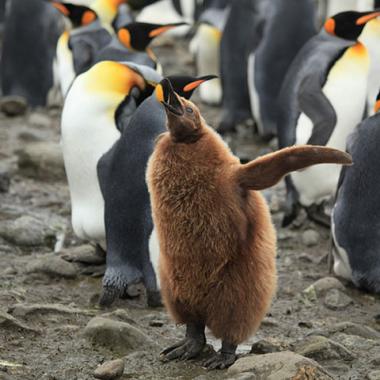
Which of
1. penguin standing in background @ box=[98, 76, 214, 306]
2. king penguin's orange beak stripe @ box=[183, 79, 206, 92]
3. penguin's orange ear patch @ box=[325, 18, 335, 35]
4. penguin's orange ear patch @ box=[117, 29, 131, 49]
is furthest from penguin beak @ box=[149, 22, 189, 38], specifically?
king penguin's orange beak stripe @ box=[183, 79, 206, 92]

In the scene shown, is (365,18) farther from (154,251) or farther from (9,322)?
(9,322)

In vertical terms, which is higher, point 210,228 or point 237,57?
point 210,228

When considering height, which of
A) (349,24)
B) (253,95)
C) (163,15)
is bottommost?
(163,15)

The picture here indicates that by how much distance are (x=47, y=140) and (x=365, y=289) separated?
13.5 ft

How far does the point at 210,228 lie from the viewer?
3.83m

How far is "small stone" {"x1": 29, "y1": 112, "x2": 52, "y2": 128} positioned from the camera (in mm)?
9453

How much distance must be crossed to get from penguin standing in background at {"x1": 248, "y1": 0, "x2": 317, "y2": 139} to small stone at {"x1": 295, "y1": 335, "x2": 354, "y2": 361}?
5351mm

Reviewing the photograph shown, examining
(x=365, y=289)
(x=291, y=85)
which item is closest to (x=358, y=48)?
(x=291, y=85)

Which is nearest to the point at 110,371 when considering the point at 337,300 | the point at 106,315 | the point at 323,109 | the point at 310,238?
the point at 106,315

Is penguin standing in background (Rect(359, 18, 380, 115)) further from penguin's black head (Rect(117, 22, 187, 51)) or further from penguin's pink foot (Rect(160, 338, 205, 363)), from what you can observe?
penguin's pink foot (Rect(160, 338, 205, 363))

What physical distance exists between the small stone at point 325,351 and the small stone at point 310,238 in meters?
2.07

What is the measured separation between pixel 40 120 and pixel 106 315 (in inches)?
205

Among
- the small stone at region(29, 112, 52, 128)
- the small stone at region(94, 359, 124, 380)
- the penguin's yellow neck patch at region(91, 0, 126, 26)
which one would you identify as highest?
the small stone at region(94, 359, 124, 380)

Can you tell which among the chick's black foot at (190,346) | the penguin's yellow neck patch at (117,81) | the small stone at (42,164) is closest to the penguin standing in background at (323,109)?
the penguin's yellow neck patch at (117,81)
